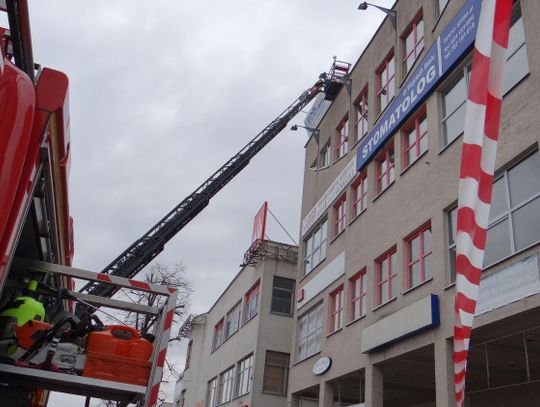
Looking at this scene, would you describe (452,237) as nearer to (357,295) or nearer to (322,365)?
(357,295)

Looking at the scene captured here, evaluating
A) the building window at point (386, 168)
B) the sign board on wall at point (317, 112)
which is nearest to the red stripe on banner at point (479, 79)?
the building window at point (386, 168)

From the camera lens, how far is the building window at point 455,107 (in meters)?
14.4

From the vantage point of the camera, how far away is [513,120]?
39.2 feet

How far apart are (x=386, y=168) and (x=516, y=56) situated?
635 centimetres

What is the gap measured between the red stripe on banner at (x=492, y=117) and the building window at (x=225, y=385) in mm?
28573

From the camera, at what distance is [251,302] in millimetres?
33062

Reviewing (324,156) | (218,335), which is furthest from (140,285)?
(218,335)

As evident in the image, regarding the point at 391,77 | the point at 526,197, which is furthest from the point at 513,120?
the point at 391,77

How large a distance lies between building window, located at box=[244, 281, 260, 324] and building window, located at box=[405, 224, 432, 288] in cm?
1638

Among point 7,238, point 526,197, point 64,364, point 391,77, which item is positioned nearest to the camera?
point 7,238

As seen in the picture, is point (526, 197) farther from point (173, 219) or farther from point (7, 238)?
point (173, 219)

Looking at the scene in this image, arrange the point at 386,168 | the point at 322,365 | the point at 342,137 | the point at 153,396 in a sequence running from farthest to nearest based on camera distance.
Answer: the point at 342,137, the point at 322,365, the point at 386,168, the point at 153,396

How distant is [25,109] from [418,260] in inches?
501

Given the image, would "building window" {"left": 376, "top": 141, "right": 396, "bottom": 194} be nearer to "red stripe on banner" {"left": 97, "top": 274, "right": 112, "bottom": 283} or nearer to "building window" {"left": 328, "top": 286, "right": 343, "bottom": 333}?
"building window" {"left": 328, "top": 286, "right": 343, "bottom": 333}
